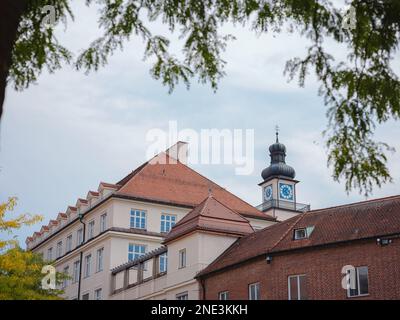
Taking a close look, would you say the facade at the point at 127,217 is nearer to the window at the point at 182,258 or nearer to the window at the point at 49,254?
the window at the point at 49,254

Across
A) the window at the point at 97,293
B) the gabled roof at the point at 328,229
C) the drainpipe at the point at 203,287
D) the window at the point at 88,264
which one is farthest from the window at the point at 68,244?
the gabled roof at the point at 328,229

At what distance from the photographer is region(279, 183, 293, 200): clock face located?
9069cm

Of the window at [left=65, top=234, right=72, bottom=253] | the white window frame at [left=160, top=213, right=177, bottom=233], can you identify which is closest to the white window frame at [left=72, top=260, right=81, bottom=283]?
the window at [left=65, top=234, right=72, bottom=253]

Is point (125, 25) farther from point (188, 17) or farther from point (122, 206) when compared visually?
point (122, 206)

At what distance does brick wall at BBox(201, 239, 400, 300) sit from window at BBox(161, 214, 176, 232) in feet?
56.1

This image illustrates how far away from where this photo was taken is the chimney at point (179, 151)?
6247 centimetres

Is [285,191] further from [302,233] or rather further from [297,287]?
[297,287]

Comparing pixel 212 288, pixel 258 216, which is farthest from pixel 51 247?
pixel 212 288

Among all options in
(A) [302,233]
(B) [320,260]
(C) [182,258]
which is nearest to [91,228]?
(C) [182,258]

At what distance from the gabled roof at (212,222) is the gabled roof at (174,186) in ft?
40.7

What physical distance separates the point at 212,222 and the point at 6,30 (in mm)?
36205

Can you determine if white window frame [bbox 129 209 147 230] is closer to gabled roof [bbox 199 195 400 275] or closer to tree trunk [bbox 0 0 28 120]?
gabled roof [bbox 199 195 400 275]

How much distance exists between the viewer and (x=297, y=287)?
3372 centimetres

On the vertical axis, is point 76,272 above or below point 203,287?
above
